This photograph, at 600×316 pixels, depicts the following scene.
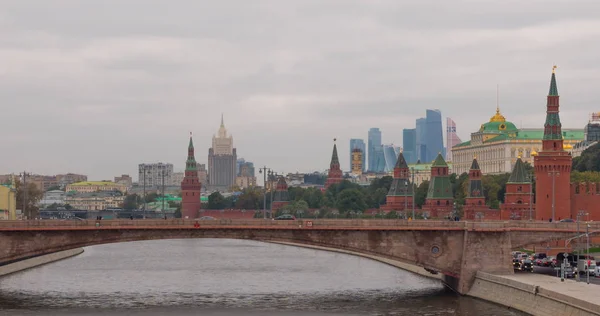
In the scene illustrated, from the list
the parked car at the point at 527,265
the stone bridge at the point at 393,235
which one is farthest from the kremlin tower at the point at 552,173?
the stone bridge at the point at 393,235

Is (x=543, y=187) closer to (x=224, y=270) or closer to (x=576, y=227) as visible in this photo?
(x=224, y=270)

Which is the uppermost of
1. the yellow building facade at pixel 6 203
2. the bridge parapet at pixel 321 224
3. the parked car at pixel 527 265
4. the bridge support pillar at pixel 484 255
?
the yellow building facade at pixel 6 203

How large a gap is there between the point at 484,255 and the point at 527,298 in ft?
44.0

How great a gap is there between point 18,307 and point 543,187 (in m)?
90.5

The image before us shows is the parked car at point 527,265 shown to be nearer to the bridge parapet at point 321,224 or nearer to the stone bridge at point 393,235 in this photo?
the bridge parapet at point 321,224

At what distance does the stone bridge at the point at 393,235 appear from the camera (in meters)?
95.5

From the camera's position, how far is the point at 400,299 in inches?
3720

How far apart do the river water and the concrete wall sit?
3.00 feet

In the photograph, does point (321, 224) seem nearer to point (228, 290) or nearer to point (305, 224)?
point (305, 224)

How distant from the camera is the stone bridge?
95500 mm

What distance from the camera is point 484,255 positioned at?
3797 inches

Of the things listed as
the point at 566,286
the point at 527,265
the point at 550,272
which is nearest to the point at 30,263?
the point at 527,265

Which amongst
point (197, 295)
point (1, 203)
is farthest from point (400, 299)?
point (1, 203)

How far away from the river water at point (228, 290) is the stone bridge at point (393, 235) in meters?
3.06
